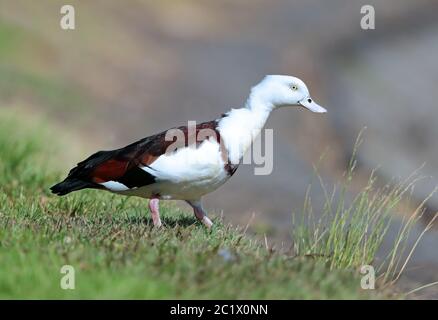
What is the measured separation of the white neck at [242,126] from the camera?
6.86 m

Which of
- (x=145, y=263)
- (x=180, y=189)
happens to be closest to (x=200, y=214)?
(x=180, y=189)

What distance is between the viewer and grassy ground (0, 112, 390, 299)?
530 centimetres

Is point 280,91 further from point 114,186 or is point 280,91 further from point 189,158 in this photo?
point 114,186

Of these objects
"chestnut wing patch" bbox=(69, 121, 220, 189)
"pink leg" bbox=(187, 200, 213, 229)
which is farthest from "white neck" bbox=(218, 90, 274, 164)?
"pink leg" bbox=(187, 200, 213, 229)

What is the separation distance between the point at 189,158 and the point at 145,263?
49.6 inches

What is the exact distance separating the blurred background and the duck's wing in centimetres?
257

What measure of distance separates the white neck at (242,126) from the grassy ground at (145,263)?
2.16ft

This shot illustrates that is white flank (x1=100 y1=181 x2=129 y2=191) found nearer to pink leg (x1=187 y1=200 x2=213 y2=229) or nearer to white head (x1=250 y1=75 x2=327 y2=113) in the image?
pink leg (x1=187 y1=200 x2=213 y2=229)

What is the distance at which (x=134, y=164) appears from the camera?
6898 millimetres

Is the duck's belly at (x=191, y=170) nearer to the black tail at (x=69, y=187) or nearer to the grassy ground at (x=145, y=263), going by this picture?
the grassy ground at (x=145, y=263)
